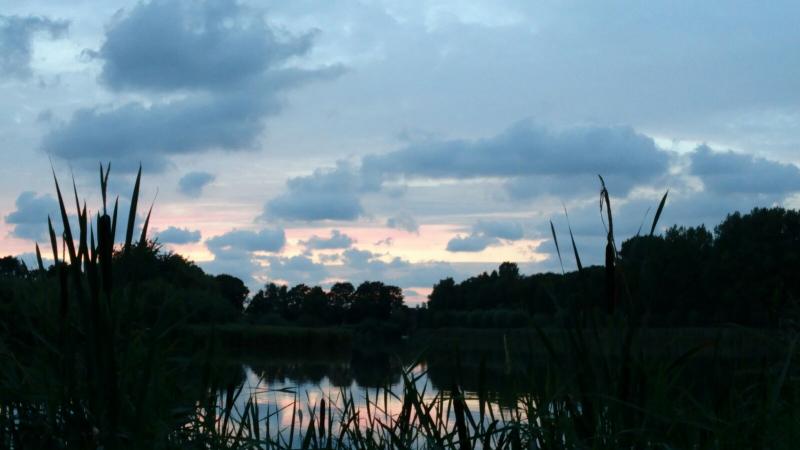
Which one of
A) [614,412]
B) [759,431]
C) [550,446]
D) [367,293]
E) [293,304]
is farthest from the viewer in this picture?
[293,304]

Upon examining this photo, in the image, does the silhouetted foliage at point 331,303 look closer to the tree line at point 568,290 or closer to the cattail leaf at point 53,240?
the tree line at point 568,290

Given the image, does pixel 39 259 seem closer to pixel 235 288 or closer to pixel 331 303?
pixel 235 288

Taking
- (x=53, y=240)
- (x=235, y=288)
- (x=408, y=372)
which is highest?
(x=235, y=288)

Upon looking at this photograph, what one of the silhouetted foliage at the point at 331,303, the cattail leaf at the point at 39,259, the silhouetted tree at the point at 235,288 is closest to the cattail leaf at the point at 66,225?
the cattail leaf at the point at 39,259

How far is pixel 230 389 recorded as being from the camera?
12.1ft

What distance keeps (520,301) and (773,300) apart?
169 cm

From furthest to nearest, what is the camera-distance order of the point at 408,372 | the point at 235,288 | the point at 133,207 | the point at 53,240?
the point at 235,288 → the point at 408,372 → the point at 53,240 → the point at 133,207

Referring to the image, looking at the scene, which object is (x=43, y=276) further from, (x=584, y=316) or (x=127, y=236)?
(x=584, y=316)

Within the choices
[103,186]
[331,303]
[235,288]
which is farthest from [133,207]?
[331,303]

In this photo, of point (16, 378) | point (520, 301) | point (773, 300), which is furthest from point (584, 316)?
point (16, 378)

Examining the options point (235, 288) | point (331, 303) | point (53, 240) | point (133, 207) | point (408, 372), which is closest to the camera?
point (133, 207)

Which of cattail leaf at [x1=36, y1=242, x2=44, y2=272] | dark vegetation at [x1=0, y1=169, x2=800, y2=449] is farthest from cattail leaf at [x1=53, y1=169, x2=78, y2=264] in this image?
cattail leaf at [x1=36, y1=242, x2=44, y2=272]

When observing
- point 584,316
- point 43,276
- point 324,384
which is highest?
point 43,276

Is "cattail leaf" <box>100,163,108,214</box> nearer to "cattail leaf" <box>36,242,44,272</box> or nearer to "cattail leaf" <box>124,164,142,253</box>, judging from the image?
"cattail leaf" <box>124,164,142,253</box>
